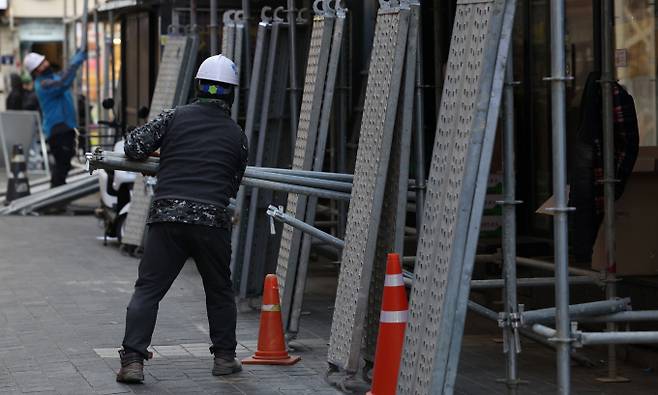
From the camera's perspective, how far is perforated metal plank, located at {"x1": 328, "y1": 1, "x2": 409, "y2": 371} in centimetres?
726

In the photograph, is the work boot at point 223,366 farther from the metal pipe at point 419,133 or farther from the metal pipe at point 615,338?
the metal pipe at point 615,338

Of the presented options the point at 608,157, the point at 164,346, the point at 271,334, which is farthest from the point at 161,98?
the point at 608,157

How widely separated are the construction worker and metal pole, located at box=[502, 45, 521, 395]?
1959 millimetres

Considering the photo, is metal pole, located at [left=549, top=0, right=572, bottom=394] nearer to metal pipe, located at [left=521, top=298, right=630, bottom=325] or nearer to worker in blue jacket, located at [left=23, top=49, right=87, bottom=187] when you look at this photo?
metal pipe, located at [left=521, top=298, right=630, bottom=325]

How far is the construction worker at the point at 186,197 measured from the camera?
7.58 metres

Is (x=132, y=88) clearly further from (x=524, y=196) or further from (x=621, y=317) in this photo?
(x=621, y=317)

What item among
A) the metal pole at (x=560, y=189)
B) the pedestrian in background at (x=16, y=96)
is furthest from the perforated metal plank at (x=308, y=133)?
the pedestrian in background at (x=16, y=96)

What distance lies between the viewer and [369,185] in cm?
748

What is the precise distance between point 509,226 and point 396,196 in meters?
1.29

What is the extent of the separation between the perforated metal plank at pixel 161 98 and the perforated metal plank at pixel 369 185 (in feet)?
19.1

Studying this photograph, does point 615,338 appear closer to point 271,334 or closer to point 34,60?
point 271,334

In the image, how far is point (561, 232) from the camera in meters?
5.47

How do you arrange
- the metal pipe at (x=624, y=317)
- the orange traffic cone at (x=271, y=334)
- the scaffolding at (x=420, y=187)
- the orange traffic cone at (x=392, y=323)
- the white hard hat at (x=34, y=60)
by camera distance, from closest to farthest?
the scaffolding at (x=420, y=187) → the metal pipe at (x=624, y=317) → the orange traffic cone at (x=392, y=323) → the orange traffic cone at (x=271, y=334) → the white hard hat at (x=34, y=60)

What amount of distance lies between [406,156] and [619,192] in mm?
1436
